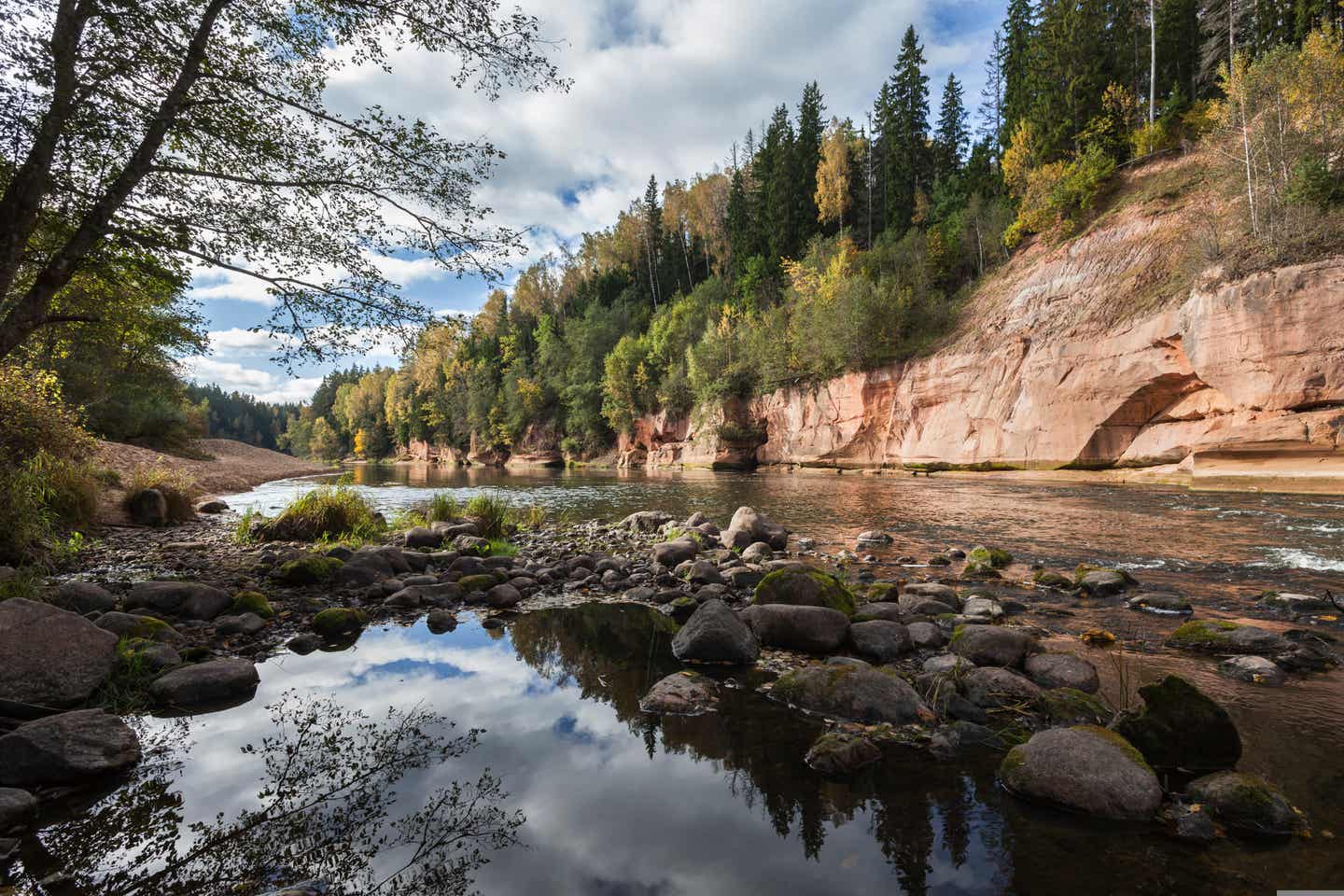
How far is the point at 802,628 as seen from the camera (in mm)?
5461

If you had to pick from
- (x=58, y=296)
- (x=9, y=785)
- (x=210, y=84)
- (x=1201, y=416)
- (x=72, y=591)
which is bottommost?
(x=9, y=785)

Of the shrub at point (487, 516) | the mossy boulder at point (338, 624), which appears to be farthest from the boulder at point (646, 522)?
the mossy boulder at point (338, 624)

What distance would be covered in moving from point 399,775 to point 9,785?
1.86 meters

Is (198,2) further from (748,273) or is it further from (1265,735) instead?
(748,273)

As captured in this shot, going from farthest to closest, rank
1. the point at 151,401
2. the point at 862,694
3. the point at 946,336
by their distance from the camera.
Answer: the point at 946,336 < the point at 151,401 < the point at 862,694

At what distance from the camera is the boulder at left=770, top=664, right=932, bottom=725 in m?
3.90

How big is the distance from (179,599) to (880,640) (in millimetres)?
7550

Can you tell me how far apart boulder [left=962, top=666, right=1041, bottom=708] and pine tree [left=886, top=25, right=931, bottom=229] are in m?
55.0

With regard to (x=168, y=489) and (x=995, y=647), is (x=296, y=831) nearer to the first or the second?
(x=995, y=647)

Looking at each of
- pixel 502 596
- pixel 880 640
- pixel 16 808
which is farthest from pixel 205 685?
pixel 880 640

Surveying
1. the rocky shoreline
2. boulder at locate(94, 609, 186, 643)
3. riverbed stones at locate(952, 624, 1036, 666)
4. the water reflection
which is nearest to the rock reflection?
the water reflection

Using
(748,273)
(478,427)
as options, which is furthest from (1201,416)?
(478,427)

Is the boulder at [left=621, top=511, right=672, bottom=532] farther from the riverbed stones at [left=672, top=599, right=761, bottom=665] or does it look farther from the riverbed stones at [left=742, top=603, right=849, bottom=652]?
the riverbed stones at [left=672, top=599, right=761, bottom=665]

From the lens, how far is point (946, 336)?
3650 cm
